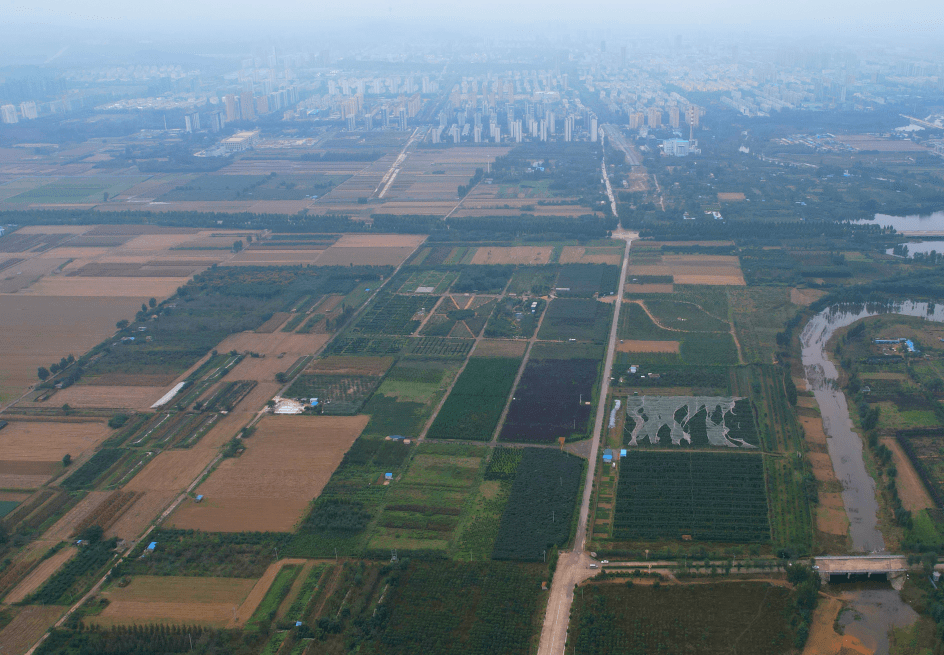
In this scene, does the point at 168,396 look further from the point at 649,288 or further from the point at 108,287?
the point at 649,288

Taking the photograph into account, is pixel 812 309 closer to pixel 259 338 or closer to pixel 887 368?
pixel 887 368

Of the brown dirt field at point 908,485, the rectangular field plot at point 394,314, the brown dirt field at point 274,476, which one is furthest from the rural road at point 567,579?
the rectangular field plot at point 394,314

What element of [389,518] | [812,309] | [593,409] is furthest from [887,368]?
[389,518]

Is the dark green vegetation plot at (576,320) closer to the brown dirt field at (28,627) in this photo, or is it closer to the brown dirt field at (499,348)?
the brown dirt field at (499,348)

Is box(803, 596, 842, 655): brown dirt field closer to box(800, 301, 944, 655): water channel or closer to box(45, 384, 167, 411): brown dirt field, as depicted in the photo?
box(800, 301, 944, 655): water channel

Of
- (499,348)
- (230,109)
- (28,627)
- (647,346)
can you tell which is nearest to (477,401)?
(499,348)

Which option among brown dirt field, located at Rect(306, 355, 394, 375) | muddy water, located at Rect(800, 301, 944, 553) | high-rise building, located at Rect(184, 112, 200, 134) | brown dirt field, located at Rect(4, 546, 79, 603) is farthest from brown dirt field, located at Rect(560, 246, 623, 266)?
high-rise building, located at Rect(184, 112, 200, 134)

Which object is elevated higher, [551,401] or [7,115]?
[7,115]
